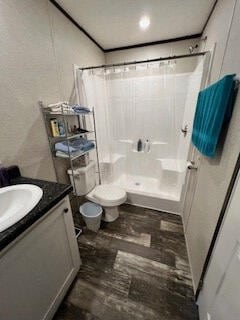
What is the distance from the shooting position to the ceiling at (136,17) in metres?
1.33

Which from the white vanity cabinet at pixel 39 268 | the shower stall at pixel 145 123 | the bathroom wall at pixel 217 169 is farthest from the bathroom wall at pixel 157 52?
the white vanity cabinet at pixel 39 268

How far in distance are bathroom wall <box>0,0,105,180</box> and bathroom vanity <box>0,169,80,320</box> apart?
0.28 meters

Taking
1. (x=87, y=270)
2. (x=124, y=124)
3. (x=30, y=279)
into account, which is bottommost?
(x=87, y=270)

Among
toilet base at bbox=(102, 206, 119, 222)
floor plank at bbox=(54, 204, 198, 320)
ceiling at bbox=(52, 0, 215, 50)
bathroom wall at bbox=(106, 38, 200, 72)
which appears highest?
ceiling at bbox=(52, 0, 215, 50)

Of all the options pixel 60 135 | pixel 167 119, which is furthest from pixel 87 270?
pixel 167 119

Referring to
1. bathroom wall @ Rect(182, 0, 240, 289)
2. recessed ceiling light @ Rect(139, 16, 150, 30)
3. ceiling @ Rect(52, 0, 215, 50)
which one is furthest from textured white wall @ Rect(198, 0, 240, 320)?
recessed ceiling light @ Rect(139, 16, 150, 30)

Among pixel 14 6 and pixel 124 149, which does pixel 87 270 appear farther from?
pixel 14 6

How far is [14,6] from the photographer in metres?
1.01

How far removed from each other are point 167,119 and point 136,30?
1.27 m

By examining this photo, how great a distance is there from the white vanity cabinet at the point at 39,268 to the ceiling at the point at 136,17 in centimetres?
184

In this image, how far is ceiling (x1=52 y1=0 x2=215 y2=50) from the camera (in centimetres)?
133

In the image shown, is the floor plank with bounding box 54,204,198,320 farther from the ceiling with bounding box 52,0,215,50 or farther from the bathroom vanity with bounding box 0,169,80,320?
the ceiling with bounding box 52,0,215,50

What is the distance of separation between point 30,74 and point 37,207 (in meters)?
1.10

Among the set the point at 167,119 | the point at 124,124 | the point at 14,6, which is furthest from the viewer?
the point at 124,124
